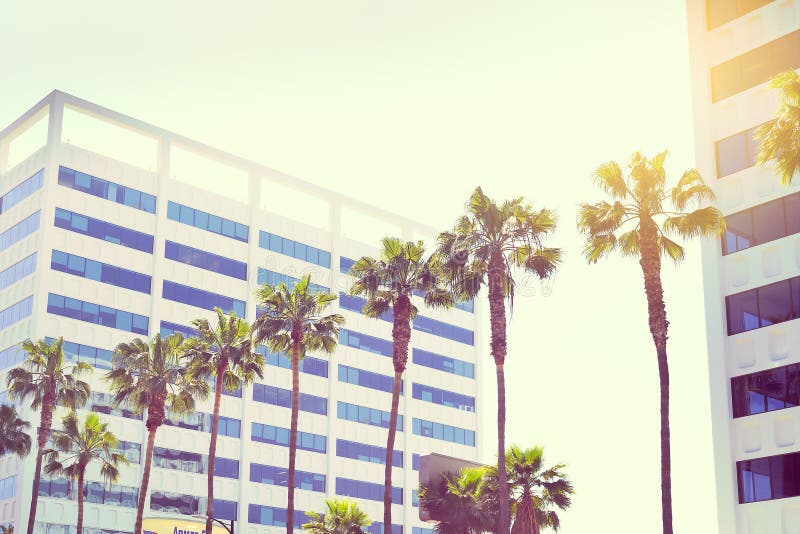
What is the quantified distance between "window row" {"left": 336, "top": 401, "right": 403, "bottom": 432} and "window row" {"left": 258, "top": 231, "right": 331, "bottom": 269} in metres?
12.4

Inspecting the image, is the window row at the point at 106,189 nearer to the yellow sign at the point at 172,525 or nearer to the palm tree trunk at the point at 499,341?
the yellow sign at the point at 172,525

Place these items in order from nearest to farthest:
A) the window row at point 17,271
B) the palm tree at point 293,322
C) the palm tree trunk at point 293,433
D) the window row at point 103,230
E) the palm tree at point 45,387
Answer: the palm tree trunk at point 293,433 < the palm tree at point 293,322 < the palm tree at point 45,387 < the window row at point 17,271 < the window row at point 103,230

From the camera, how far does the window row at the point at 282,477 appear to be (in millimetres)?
95688

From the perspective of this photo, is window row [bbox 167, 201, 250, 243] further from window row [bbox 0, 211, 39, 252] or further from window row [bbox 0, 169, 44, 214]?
window row [bbox 0, 211, 39, 252]

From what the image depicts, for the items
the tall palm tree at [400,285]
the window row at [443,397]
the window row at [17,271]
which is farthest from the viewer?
the window row at [443,397]

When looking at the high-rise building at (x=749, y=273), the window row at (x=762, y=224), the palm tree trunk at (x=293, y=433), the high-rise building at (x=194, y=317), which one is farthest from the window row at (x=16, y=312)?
the window row at (x=762, y=224)

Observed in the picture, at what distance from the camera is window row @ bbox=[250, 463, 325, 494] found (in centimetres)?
9569

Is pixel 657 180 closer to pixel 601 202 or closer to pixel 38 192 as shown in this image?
pixel 601 202

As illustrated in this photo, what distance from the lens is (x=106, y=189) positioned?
88.5m

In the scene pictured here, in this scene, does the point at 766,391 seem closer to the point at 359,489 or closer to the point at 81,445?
the point at 81,445

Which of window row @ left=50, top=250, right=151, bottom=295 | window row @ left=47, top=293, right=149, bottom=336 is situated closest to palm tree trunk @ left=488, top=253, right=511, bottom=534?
window row @ left=47, top=293, right=149, bottom=336

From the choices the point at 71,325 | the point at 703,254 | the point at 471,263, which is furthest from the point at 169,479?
the point at 703,254

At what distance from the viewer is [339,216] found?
108 meters

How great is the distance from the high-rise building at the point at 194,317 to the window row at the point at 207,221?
136 millimetres
